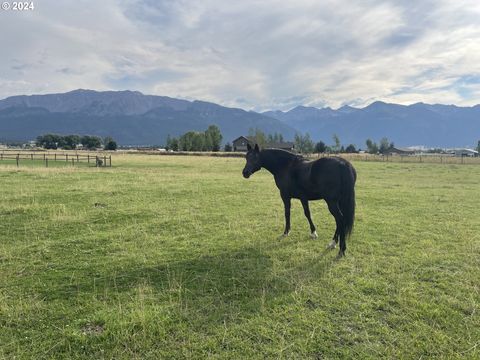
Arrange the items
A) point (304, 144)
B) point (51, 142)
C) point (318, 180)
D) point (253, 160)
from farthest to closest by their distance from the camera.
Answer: point (51, 142) → point (304, 144) → point (253, 160) → point (318, 180)

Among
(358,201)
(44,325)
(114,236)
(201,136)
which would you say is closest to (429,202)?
(358,201)

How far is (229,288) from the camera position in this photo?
5.54 meters

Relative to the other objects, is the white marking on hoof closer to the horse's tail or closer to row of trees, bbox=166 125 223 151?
the horse's tail

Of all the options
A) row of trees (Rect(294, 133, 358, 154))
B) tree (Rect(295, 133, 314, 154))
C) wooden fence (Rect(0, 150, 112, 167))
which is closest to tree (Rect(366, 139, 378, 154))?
row of trees (Rect(294, 133, 358, 154))

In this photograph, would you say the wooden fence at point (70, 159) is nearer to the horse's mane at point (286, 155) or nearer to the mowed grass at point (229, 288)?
the mowed grass at point (229, 288)

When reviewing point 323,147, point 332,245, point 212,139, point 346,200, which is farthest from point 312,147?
point 346,200

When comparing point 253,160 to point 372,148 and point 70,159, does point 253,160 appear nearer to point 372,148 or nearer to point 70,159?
point 70,159

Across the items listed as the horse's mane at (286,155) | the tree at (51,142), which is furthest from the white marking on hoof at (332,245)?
the tree at (51,142)

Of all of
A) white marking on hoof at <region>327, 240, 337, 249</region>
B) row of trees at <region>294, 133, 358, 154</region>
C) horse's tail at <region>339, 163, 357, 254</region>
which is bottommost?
white marking on hoof at <region>327, 240, 337, 249</region>

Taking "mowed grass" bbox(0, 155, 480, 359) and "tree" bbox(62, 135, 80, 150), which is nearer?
"mowed grass" bbox(0, 155, 480, 359)

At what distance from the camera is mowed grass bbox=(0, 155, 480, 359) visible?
13.3 ft

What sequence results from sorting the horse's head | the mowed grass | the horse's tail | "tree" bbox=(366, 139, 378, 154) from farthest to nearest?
"tree" bbox=(366, 139, 378, 154)
the horse's head
the horse's tail
the mowed grass

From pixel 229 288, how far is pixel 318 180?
11.6ft

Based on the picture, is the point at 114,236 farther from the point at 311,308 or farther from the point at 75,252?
the point at 311,308
